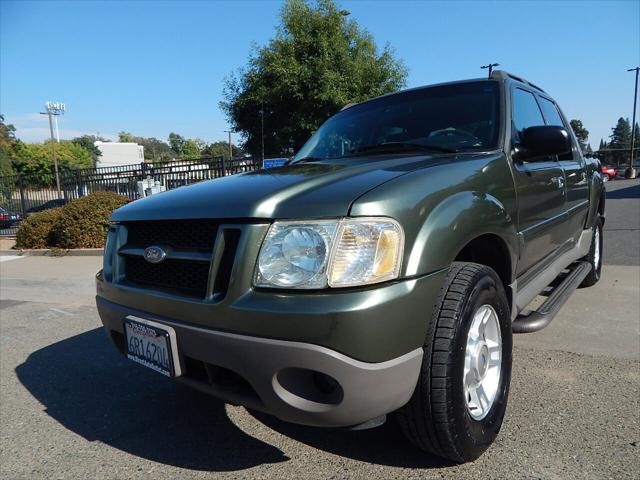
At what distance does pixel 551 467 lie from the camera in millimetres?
2012

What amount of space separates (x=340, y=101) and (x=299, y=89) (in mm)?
1649

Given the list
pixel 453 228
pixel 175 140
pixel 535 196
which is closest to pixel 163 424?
pixel 453 228

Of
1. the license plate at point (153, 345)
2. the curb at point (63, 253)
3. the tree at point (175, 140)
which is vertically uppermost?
the tree at point (175, 140)

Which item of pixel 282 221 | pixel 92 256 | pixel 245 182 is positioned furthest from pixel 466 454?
pixel 92 256

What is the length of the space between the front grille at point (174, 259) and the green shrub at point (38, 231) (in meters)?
9.70

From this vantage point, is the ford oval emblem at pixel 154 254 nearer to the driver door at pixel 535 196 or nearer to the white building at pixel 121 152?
the driver door at pixel 535 196

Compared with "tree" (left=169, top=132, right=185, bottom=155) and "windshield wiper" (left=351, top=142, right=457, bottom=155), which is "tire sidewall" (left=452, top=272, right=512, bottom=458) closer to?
"windshield wiper" (left=351, top=142, right=457, bottom=155)

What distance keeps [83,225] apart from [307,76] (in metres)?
9.56

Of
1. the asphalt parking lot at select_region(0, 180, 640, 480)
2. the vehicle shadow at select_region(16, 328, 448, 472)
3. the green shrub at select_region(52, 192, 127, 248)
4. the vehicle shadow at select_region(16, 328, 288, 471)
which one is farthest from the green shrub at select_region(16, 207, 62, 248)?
the vehicle shadow at select_region(16, 328, 448, 472)

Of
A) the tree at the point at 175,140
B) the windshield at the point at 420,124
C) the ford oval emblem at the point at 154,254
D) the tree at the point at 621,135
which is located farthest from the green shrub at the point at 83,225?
the tree at the point at 175,140

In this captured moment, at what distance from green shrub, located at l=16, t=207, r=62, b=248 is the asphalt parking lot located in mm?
7516

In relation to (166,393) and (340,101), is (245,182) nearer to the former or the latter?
(166,393)

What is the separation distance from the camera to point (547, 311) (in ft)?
9.10

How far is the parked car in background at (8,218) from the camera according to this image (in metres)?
15.2
